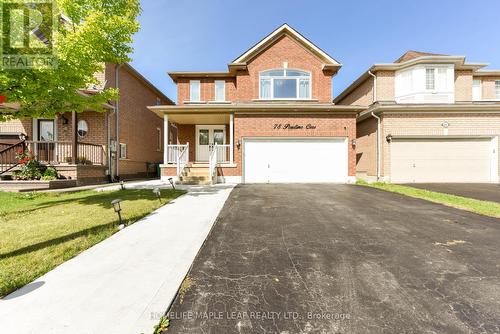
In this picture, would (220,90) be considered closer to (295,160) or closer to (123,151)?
(295,160)

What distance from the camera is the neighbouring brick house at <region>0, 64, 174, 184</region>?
39.1 feet

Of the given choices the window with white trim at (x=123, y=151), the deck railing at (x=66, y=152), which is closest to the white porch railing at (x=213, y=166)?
the deck railing at (x=66, y=152)

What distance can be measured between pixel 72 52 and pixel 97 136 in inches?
337

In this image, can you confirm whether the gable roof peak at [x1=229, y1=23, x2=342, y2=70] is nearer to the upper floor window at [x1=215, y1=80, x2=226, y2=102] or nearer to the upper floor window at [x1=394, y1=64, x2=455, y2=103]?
the upper floor window at [x1=215, y1=80, x2=226, y2=102]

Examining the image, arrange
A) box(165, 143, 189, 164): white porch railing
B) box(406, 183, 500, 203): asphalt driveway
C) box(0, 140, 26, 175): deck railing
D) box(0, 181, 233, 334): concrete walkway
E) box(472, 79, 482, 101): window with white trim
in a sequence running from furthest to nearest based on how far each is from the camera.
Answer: box(472, 79, 482, 101): window with white trim, box(165, 143, 189, 164): white porch railing, box(0, 140, 26, 175): deck railing, box(406, 183, 500, 203): asphalt driveway, box(0, 181, 233, 334): concrete walkway

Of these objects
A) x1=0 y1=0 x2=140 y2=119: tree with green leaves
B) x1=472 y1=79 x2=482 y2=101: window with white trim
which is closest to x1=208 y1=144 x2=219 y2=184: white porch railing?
x1=0 y1=0 x2=140 y2=119: tree with green leaves

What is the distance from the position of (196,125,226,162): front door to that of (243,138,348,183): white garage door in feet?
11.5

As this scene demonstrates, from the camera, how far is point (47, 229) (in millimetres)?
4574

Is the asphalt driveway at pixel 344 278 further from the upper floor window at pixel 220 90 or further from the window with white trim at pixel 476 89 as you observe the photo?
the window with white trim at pixel 476 89

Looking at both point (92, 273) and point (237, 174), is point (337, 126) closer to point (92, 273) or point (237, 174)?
point (237, 174)

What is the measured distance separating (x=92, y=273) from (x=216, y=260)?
5.41 ft

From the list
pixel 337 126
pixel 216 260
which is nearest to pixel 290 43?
pixel 337 126

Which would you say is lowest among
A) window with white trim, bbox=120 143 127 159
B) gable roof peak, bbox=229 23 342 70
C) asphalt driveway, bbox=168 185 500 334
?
asphalt driveway, bbox=168 185 500 334

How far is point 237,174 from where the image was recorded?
1291cm
